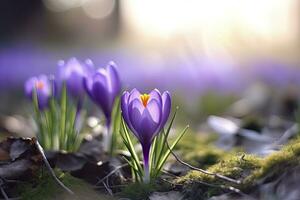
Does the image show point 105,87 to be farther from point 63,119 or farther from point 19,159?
point 19,159

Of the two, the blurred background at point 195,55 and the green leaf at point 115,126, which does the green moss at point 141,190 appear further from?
the blurred background at point 195,55

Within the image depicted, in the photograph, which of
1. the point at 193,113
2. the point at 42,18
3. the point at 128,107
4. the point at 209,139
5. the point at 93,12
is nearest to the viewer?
the point at 128,107

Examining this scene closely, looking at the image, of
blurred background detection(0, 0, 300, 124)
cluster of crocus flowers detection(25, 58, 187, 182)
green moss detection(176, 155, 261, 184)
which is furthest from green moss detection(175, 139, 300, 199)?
blurred background detection(0, 0, 300, 124)

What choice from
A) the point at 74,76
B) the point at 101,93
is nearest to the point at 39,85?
the point at 74,76

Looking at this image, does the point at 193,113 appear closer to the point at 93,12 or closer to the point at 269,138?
the point at 269,138

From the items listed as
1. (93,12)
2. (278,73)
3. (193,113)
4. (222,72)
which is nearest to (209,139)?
(193,113)

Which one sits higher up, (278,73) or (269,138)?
(278,73)
